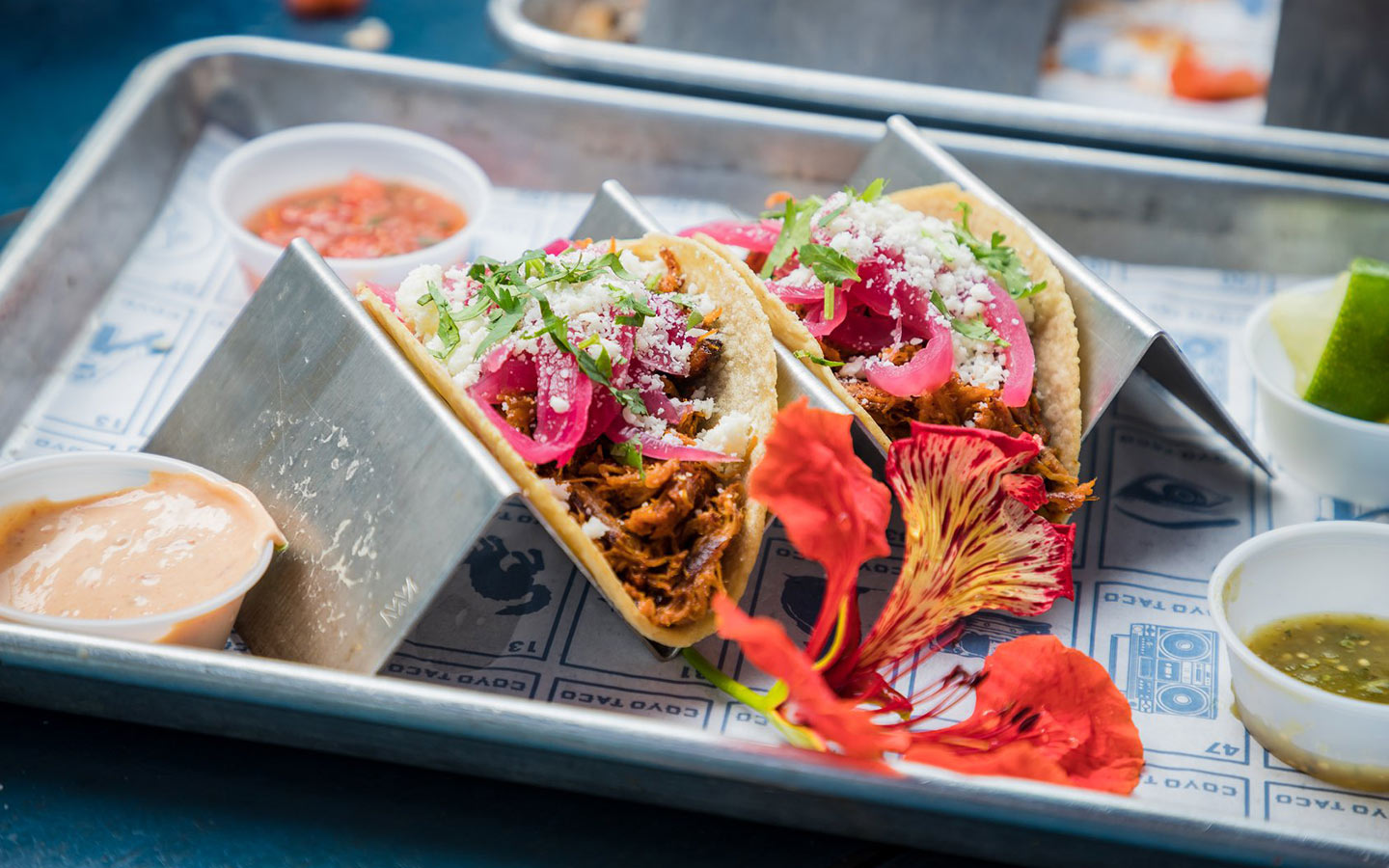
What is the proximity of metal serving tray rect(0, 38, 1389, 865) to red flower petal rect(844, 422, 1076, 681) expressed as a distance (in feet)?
1.54

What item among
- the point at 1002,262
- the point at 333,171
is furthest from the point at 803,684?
the point at 333,171

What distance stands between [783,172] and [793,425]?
2.04 m

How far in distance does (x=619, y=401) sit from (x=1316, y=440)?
67.3 inches

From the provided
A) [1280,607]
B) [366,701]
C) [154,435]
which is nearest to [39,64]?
[154,435]

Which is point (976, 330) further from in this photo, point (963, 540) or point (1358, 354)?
point (1358, 354)

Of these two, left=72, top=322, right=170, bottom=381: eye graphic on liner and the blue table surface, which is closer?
the blue table surface

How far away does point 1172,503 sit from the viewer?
3.16 metres

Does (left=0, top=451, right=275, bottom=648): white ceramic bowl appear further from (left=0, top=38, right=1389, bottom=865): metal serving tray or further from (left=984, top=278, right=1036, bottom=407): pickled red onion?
(left=984, top=278, right=1036, bottom=407): pickled red onion

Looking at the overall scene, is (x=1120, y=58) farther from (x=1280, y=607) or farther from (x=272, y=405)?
(x=272, y=405)

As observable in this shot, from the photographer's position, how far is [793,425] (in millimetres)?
2295

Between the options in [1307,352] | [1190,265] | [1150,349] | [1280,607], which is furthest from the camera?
[1190,265]

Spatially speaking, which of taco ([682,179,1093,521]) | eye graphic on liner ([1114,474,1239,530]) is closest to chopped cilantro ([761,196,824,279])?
taco ([682,179,1093,521])

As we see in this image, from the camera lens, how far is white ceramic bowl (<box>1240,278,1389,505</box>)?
10.1 ft

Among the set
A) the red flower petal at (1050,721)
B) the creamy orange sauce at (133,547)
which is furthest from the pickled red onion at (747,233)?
the creamy orange sauce at (133,547)
